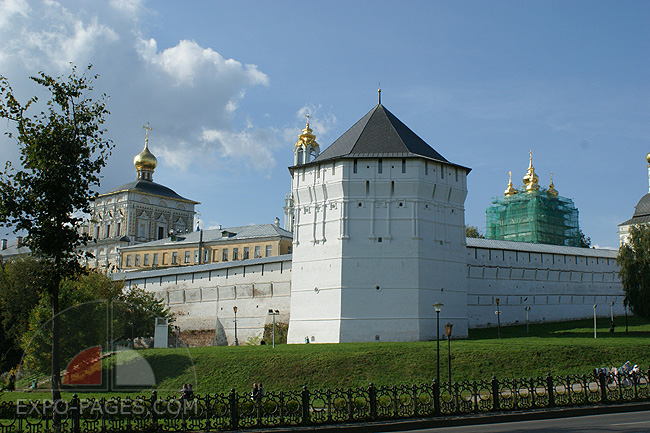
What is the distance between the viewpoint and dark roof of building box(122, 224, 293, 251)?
181ft

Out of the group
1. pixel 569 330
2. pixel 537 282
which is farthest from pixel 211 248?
pixel 569 330

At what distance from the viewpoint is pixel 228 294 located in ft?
127

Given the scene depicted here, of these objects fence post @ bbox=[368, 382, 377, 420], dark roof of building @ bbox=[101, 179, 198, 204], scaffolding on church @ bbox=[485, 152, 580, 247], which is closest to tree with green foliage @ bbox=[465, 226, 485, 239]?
scaffolding on church @ bbox=[485, 152, 580, 247]

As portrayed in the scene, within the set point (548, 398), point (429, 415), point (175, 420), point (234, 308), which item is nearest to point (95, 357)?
point (234, 308)

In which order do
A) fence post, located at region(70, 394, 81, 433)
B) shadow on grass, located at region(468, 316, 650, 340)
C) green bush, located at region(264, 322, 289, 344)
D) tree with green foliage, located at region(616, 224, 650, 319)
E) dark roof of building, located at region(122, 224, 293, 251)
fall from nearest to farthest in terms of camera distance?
fence post, located at region(70, 394, 81, 433), shadow on grass, located at region(468, 316, 650, 340), tree with green foliage, located at region(616, 224, 650, 319), green bush, located at region(264, 322, 289, 344), dark roof of building, located at region(122, 224, 293, 251)

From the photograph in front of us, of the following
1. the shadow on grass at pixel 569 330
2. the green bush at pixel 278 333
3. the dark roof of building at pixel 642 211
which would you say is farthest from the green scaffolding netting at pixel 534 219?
the green bush at pixel 278 333

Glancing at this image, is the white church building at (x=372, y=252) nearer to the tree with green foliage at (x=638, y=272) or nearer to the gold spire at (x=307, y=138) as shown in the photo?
the tree with green foliage at (x=638, y=272)

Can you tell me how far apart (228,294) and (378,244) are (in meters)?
11.4

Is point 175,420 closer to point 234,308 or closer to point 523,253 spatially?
A: point 234,308

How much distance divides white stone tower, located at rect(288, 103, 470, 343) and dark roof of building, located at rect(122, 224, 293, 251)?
2156cm

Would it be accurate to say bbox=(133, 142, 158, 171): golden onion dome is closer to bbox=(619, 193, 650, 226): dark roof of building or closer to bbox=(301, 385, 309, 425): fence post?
bbox=(619, 193, 650, 226): dark roof of building

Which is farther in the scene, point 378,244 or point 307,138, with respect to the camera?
point 307,138

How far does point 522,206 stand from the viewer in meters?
58.7

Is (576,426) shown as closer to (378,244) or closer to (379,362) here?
(379,362)
